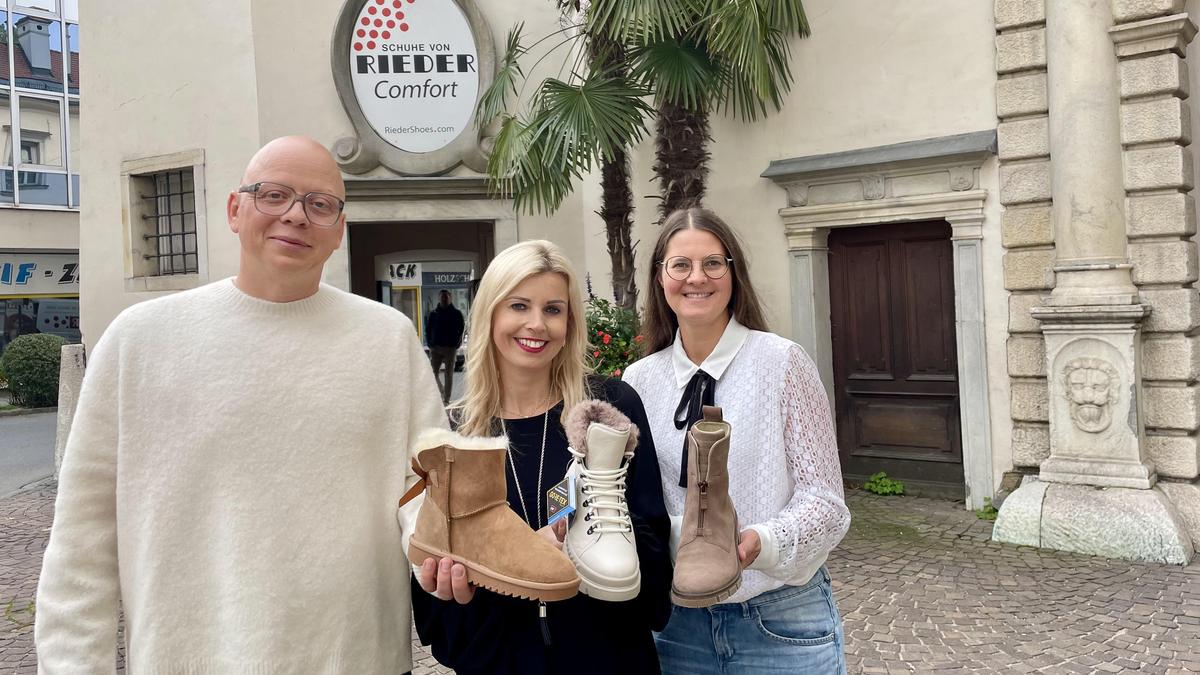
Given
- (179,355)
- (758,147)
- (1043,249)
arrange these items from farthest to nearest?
1. (758,147)
2. (1043,249)
3. (179,355)

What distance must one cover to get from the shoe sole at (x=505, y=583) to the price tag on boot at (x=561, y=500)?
129mm

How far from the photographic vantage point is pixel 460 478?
157cm

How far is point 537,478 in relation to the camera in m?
1.83

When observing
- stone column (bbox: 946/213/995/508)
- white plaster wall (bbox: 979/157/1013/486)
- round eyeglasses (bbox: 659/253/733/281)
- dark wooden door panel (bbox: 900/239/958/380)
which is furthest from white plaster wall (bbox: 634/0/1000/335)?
round eyeglasses (bbox: 659/253/733/281)

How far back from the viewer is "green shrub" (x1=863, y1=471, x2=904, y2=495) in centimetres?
795

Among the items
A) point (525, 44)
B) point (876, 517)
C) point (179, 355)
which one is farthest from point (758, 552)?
point (525, 44)

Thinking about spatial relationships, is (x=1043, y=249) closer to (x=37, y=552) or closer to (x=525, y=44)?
(x=525, y=44)

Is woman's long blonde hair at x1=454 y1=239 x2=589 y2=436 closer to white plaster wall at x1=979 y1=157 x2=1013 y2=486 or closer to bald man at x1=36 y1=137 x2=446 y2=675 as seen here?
bald man at x1=36 y1=137 x2=446 y2=675

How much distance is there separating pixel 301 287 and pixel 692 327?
34.7 inches

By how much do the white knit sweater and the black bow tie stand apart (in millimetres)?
687

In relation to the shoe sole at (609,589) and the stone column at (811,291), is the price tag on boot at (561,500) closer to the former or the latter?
the shoe sole at (609,589)

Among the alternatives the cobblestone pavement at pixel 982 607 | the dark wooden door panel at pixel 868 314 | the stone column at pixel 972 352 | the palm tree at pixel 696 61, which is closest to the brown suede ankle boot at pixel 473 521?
the cobblestone pavement at pixel 982 607

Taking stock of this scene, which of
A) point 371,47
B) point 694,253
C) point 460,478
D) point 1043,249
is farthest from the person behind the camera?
point 371,47

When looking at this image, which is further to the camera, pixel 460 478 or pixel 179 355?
pixel 179 355
